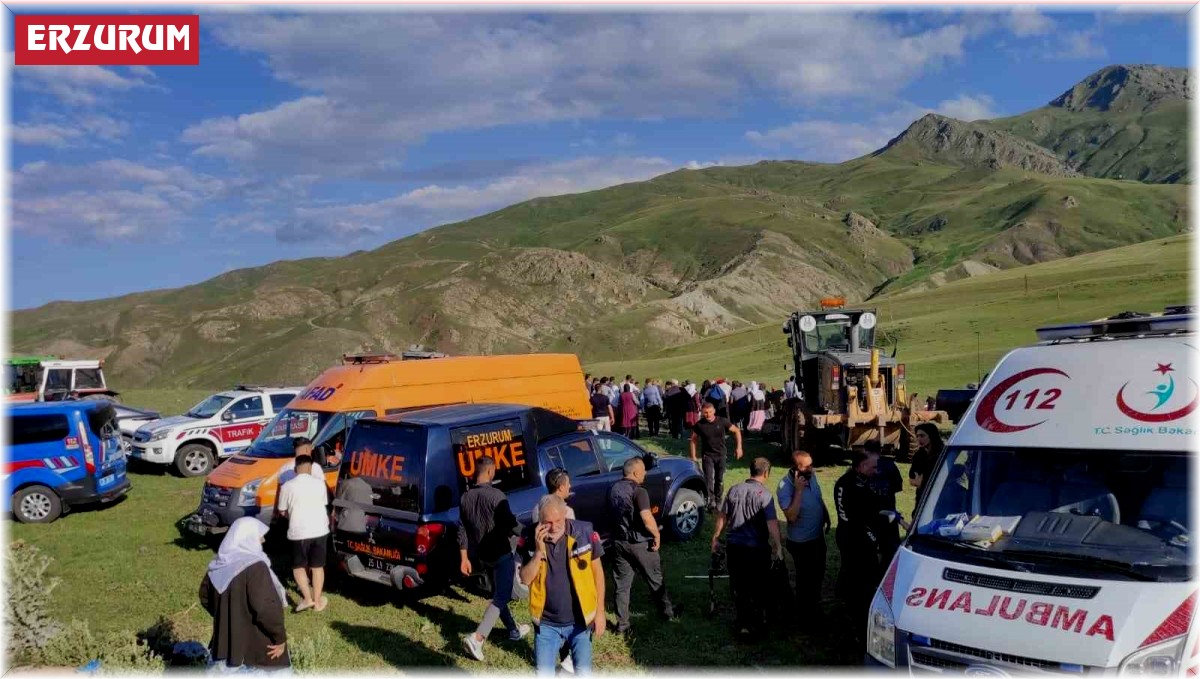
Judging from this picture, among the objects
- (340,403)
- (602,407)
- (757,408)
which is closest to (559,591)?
(340,403)

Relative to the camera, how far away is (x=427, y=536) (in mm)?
7949

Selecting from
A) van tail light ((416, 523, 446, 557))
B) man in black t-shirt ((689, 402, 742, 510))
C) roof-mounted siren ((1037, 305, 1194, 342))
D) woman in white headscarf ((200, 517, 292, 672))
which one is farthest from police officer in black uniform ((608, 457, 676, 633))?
man in black t-shirt ((689, 402, 742, 510))

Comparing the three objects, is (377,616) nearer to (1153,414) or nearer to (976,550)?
(976,550)

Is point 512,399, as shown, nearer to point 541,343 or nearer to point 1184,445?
point 1184,445

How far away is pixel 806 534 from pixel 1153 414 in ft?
10.4

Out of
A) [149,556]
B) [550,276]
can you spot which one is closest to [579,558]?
[149,556]

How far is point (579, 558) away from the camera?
5.86 meters

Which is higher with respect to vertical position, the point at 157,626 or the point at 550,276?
the point at 550,276

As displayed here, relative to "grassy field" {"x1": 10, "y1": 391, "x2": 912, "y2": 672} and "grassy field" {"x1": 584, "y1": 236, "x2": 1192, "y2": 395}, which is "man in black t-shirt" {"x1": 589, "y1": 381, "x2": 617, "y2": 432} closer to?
"grassy field" {"x1": 10, "y1": 391, "x2": 912, "y2": 672}

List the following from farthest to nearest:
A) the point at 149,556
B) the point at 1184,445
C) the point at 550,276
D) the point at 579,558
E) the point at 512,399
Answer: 1. the point at 550,276
2. the point at 512,399
3. the point at 149,556
4. the point at 579,558
5. the point at 1184,445

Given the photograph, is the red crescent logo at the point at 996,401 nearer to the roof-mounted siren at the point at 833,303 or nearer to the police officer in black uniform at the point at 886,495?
the police officer in black uniform at the point at 886,495

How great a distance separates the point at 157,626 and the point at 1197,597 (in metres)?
7.83

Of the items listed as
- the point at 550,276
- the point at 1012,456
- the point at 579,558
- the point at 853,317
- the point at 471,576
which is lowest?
the point at 471,576

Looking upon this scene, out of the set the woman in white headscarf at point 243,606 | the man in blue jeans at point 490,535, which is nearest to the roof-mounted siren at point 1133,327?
the man in blue jeans at point 490,535
